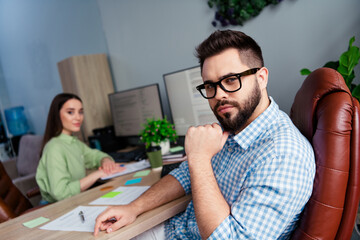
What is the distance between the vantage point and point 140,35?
278 cm

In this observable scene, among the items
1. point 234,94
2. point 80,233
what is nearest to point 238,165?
point 234,94

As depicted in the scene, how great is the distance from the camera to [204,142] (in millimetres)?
1028

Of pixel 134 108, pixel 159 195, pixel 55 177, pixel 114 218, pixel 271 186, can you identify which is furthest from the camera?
pixel 134 108

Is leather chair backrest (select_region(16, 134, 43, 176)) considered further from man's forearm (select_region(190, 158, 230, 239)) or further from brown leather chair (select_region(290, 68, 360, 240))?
brown leather chair (select_region(290, 68, 360, 240))

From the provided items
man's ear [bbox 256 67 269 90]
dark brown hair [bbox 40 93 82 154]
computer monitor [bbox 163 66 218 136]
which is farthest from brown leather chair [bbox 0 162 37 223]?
man's ear [bbox 256 67 269 90]

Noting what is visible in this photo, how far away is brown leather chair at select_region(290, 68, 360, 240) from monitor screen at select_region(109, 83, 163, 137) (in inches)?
66.8

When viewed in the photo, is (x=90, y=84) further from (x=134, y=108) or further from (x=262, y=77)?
(x=262, y=77)

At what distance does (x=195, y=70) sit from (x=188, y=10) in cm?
55

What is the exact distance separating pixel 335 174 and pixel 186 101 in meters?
1.47

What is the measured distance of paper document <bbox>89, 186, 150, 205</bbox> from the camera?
1337 millimetres

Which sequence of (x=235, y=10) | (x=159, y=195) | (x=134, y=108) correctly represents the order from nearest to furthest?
(x=159, y=195) < (x=235, y=10) < (x=134, y=108)

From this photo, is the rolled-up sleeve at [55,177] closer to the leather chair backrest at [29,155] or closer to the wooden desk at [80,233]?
the wooden desk at [80,233]

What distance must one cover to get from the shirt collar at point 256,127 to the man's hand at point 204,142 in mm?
79

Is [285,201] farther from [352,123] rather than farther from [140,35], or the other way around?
[140,35]
